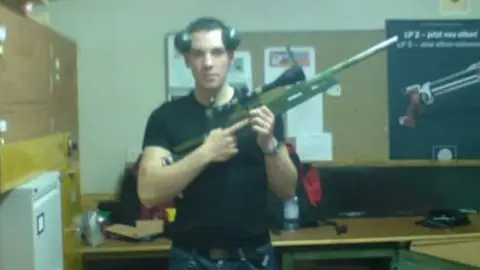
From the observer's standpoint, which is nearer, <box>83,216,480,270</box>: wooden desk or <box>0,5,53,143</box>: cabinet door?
<box>0,5,53,143</box>: cabinet door

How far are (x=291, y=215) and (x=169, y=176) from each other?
4.47 ft

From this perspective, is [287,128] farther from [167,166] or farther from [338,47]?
[167,166]

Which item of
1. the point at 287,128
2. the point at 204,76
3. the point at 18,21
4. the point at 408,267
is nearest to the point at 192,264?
the point at 204,76

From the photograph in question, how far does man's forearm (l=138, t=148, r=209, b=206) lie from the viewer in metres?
1.79

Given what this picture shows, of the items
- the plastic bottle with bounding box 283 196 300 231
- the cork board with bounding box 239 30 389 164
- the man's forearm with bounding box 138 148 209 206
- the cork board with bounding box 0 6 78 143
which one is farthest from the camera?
the cork board with bounding box 239 30 389 164

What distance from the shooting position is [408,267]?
286 cm

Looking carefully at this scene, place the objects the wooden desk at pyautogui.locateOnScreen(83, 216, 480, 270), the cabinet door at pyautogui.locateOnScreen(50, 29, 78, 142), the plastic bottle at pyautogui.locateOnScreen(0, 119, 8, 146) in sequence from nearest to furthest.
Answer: the plastic bottle at pyautogui.locateOnScreen(0, 119, 8, 146) < the cabinet door at pyautogui.locateOnScreen(50, 29, 78, 142) < the wooden desk at pyautogui.locateOnScreen(83, 216, 480, 270)

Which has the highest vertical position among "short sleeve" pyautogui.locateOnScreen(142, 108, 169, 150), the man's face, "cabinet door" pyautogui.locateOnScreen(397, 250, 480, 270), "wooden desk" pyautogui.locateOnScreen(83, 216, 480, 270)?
the man's face

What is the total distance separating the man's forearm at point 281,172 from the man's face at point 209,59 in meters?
0.27

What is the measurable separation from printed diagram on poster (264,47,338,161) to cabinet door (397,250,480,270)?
2.30 ft

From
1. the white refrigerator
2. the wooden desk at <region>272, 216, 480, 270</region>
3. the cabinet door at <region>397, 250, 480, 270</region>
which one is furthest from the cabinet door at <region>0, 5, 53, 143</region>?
the cabinet door at <region>397, 250, 480, 270</region>

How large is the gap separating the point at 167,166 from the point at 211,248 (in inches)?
10.7

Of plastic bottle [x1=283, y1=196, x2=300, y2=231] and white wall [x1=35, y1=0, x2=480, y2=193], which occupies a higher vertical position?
white wall [x1=35, y1=0, x2=480, y2=193]

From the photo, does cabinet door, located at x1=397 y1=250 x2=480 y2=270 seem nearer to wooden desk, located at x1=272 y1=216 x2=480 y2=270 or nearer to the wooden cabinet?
wooden desk, located at x1=272 y1=216 x2=480 y2=270
